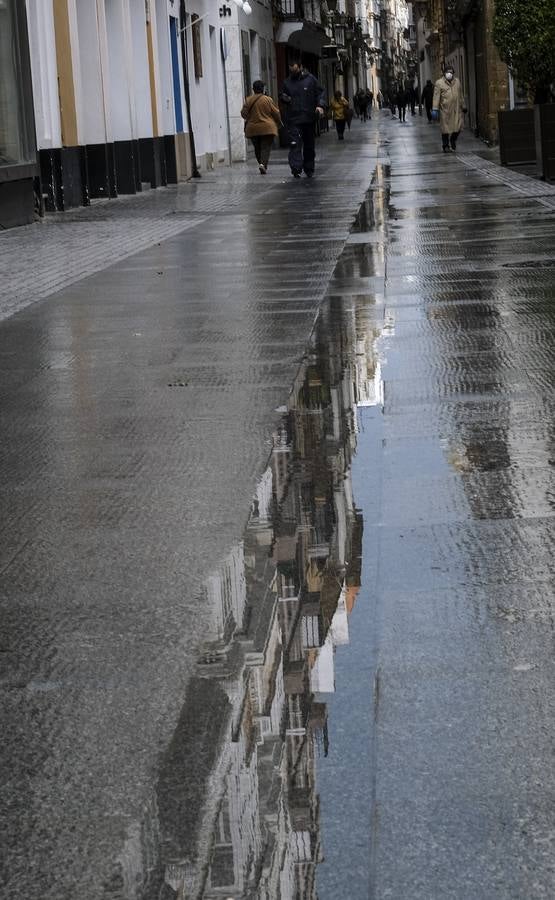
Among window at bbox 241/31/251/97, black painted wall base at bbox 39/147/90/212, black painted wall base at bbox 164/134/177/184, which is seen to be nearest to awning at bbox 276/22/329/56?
window at bbox 241/31/251/97

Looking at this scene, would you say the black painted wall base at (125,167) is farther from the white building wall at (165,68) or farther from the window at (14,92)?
the window at (14,92)

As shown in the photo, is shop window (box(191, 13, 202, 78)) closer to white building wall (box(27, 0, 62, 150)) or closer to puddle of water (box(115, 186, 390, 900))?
white building wall (box(27, 0, 62, 150))

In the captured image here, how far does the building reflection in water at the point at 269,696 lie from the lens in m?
2.71

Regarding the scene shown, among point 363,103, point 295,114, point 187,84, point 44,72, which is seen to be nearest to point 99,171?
point 44,72

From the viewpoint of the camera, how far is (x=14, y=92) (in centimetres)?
2100

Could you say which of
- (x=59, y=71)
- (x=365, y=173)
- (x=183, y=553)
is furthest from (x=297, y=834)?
(x=365, y=173)

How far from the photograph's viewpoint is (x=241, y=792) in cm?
297

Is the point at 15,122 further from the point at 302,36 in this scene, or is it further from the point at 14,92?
the point at 302,36

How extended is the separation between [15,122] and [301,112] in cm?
954

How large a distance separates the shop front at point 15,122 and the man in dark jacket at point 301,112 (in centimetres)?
872

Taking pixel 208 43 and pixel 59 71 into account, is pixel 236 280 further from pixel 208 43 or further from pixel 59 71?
pixel 208 43

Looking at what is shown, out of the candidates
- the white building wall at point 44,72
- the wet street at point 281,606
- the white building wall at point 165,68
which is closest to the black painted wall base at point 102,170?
the white building wall at point 44,72

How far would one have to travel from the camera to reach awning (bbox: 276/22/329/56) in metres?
60.2

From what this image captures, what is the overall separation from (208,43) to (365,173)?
12.2 m
